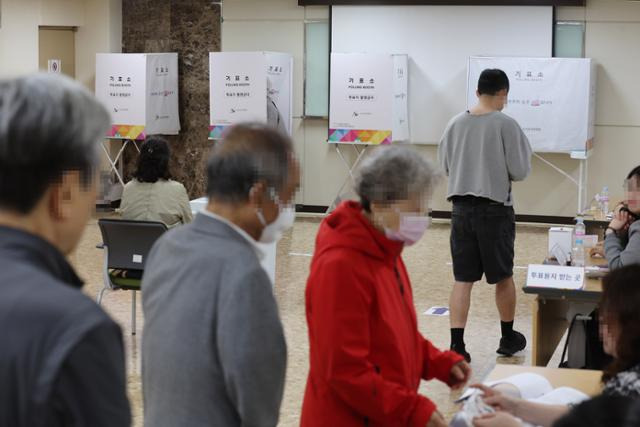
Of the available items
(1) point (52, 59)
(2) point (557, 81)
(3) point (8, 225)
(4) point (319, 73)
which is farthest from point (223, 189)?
(1) point (52, 59)

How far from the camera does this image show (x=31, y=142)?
4.07 ft

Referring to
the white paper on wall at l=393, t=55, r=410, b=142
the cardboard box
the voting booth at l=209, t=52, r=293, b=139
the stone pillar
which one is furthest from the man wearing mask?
the stone pillar

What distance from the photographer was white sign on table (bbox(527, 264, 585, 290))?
14.8 ft

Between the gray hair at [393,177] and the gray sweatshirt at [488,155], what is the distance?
3.02 metres

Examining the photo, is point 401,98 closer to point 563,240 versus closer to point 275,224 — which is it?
point 563,240

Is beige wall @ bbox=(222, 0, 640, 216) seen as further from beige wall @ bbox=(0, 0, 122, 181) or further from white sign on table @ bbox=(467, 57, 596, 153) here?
beige wall @ bbox=(0, 0, 122, 181)

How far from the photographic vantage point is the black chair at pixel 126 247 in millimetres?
5695

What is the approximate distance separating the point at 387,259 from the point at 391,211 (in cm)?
13

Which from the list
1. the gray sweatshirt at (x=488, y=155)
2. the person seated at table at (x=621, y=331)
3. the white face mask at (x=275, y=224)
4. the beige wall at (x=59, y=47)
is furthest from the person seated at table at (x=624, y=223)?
the beige wall at (x=59, y=47)

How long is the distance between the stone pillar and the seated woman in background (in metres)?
6.06

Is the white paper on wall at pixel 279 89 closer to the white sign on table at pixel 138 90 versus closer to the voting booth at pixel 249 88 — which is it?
the voting booth at pixel 249 88

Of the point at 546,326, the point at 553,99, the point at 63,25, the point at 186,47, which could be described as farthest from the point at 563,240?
the point at 63,25

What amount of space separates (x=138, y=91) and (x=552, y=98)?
4.66 meters

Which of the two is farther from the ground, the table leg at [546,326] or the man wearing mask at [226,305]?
the man wearing mask at [226,305]
